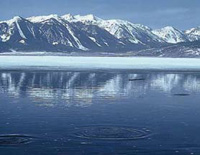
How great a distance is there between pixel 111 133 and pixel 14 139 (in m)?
5.66

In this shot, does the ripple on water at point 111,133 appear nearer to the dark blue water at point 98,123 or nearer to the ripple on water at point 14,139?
the dark blue water at point 98,123

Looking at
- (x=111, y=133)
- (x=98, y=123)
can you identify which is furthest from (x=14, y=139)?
(x=98, y=123)

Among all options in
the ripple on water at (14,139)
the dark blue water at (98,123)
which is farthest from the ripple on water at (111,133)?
the ripple on water at (14,139)

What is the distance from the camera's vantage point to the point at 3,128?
2617 cm

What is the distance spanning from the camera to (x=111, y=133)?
2514 cm

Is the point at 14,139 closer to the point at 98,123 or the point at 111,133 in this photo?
the point at 111,133

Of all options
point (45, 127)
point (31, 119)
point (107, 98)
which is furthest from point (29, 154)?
point (107, 98)

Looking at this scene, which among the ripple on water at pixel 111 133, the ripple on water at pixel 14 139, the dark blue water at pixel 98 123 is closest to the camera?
the dark blue water at pixel 98 123

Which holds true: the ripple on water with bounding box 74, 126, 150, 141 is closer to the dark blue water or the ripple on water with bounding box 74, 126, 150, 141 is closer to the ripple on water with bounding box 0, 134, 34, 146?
the dark blue water

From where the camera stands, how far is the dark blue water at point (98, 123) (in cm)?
2194

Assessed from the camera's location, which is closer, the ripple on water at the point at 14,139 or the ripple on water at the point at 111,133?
the ripple on water at the point at 14,139

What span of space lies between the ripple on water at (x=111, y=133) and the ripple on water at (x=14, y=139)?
9.29ft

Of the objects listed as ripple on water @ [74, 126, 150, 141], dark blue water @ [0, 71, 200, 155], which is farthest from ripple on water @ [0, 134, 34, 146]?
ripple on water @ [74, 126, 150, 141]

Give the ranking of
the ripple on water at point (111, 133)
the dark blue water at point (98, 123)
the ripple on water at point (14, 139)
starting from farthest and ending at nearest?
the ripple on water at point (111, 133), the ripple on water at point (14, 139), the dark blue water at point (98, 123)
